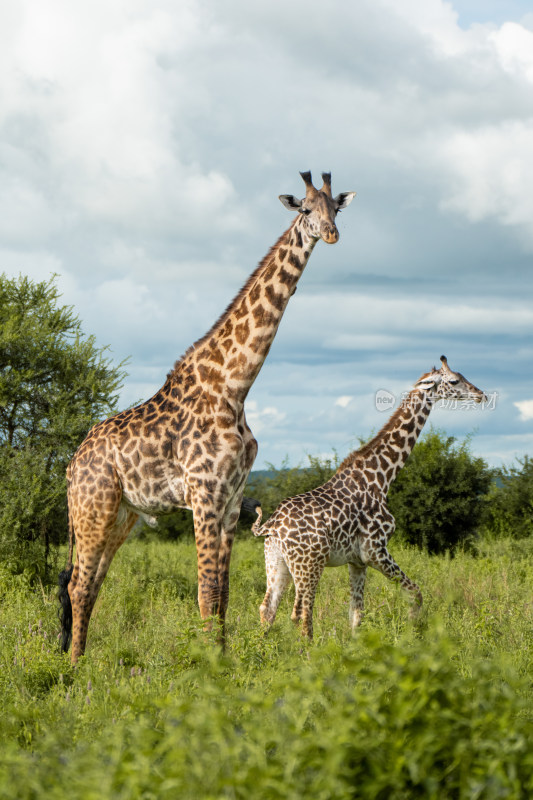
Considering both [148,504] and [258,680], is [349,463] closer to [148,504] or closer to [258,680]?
[148,504]

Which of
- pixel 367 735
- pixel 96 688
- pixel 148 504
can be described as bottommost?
pixel 96 688

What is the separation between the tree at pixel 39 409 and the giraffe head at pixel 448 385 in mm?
6097

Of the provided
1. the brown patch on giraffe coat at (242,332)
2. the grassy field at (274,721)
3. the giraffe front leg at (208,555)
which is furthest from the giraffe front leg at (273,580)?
the brown patch on giraffe coat at (242,332)

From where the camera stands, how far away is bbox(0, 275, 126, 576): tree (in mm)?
12727

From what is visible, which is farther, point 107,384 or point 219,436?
point 107,384

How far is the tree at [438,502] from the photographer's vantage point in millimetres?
19859

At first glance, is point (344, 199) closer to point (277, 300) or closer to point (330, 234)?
point (330, 234)

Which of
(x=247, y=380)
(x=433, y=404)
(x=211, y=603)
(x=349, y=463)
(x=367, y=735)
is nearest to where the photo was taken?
(x=367, y=735)

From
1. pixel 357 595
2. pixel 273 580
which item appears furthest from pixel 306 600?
pixel 357 595

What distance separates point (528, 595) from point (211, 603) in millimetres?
5995

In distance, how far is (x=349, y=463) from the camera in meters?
9.98

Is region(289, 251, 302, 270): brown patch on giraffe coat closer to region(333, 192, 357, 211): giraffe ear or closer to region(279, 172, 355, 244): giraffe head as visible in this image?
region(279, 172, 355, 244): giraffe head

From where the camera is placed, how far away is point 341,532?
891 cm

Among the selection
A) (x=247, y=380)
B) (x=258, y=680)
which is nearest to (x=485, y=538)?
(x=247, y=380)
